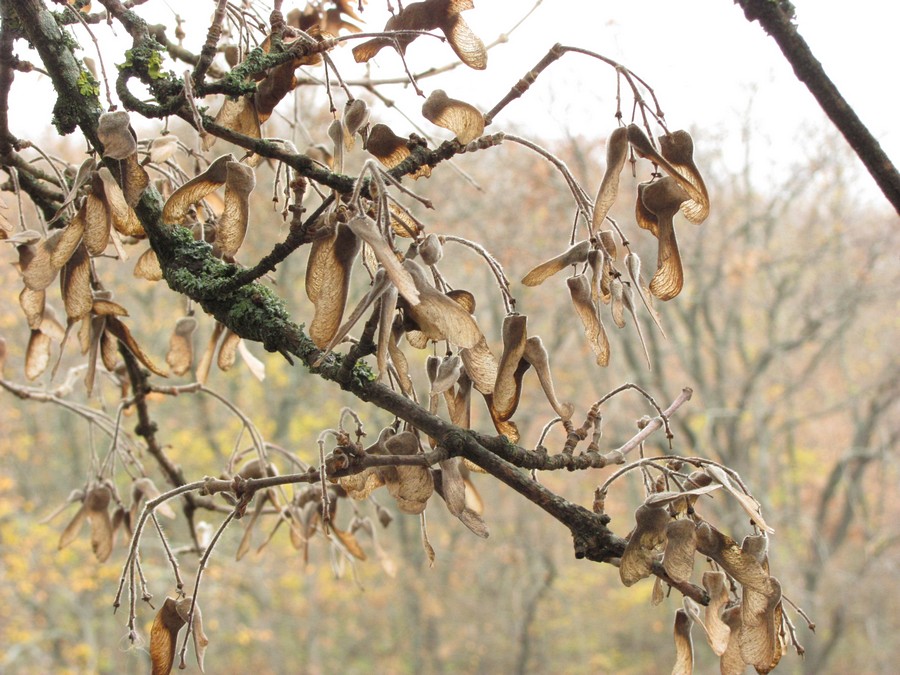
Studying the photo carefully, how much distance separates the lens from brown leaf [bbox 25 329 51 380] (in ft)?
3.92

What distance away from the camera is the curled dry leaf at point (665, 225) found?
750 mm

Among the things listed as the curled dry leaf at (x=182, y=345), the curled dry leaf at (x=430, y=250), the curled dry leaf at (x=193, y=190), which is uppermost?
the curled dry leaf at (x=182, y=345)

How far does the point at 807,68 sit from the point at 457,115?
28 cm

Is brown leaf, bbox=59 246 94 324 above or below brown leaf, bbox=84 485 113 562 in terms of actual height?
above

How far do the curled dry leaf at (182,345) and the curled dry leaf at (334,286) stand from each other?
61cm

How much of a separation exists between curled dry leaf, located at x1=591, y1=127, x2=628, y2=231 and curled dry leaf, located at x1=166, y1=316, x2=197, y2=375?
72cm

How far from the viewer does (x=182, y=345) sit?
4.05 ft

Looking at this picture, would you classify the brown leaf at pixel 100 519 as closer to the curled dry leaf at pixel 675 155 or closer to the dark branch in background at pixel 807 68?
the curled dry leaf at pixel 675 155

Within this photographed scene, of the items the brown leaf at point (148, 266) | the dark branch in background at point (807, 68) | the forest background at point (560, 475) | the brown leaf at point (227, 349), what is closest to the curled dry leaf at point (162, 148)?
the brown leaf at point (148, 266)

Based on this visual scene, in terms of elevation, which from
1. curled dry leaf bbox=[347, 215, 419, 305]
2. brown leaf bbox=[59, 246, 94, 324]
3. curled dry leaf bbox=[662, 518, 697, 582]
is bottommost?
curled dry leaf bbox=[662, 518, 697, 582]

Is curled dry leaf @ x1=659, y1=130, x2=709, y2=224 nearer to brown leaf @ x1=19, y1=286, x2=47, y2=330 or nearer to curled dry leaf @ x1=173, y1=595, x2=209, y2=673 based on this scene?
curled dry leaf @ x1=173, y1=595, x2=209, y2=673

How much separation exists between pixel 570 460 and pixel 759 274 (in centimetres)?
1000

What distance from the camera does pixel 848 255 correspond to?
355 inches

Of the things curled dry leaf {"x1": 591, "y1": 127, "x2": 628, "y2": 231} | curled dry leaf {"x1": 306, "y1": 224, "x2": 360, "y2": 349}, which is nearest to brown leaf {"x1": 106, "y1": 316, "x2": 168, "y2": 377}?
curled dry leaf {"x1": 306, "y1": 224, "x2": 360, "y2": 349}
